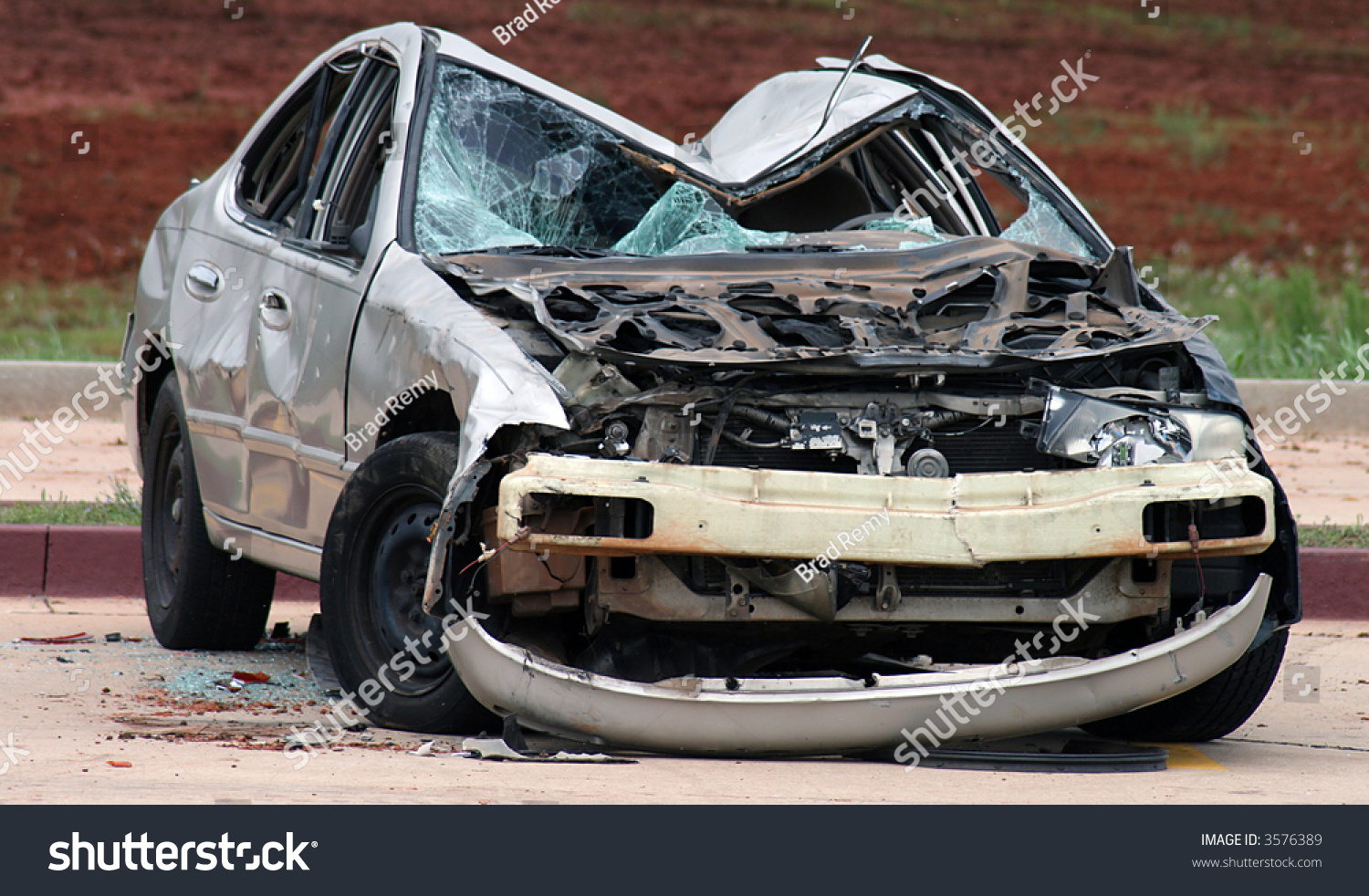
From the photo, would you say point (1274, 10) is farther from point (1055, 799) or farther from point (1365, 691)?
point (1055, 799)

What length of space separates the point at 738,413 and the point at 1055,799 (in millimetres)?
1118

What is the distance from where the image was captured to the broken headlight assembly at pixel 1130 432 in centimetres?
418

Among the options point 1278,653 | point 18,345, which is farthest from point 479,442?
point 18,345

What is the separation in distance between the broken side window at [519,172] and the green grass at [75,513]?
3042 millimetres

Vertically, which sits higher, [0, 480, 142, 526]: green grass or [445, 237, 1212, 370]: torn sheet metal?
[445, 237, 1212, 370]: torn sheet metal

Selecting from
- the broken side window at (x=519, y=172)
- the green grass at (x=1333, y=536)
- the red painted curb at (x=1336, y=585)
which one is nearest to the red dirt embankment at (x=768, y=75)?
the green grass at (x=1333, y=536)

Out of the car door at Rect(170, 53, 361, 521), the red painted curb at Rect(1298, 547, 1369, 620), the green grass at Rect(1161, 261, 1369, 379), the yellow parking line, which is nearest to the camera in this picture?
the yellow parking line

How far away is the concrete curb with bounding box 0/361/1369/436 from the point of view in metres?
11.2

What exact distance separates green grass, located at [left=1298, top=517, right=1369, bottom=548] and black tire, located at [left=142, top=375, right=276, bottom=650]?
4.30m

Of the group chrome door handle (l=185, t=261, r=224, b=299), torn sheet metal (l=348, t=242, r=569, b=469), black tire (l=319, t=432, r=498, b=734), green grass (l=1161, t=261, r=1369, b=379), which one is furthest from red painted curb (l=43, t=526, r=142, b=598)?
green grass (l=1161, t=261, r=1369, b=379)

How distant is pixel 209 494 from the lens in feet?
18.9

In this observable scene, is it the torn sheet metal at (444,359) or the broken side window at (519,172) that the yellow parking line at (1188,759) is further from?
the broken side window at (519,172)

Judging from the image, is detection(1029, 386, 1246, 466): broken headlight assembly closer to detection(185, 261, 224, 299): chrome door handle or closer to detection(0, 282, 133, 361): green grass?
detection(185, 261, 224, 299): chrome door handle

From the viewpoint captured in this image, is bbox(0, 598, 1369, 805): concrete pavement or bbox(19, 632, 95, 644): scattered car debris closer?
bbox(0, 598, 1369, 805): concrete pavement
